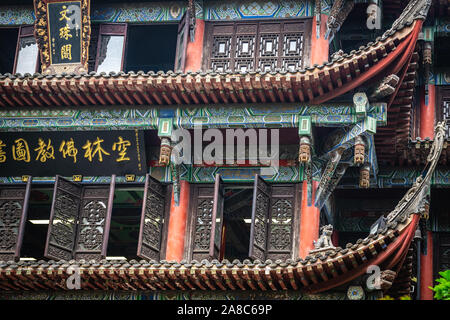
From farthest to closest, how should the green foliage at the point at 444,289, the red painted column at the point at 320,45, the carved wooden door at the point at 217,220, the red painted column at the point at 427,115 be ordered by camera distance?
1. the red painted column at the point at 427,115
2. the red painted column at the point at 320,45
3. the carved wooden door at the point at 217,220
4. the green foliage at the point at 444,289

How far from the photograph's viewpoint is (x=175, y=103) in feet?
65.2

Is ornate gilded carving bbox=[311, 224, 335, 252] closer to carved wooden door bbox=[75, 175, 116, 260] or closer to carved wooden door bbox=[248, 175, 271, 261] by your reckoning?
carved wooden door bbox=[248, 175, 271, 261]

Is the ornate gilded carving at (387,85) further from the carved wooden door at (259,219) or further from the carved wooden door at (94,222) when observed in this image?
the carved wooden door at (94,222)

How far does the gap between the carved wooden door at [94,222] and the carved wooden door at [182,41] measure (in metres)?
3.08

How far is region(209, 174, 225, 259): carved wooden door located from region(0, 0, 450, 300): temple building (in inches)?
1.7

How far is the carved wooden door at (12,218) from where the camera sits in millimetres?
19516

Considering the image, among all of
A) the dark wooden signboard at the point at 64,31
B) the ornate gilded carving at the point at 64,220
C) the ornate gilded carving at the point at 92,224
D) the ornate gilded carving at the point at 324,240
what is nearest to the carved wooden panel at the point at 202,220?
the ornate gilded carving at the point at 92,224

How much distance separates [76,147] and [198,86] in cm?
325

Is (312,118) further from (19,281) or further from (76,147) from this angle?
(19,281)

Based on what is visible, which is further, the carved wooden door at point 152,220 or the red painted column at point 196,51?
the red painted column at point 196,51

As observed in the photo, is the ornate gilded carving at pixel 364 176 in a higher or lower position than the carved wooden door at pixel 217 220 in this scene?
higher

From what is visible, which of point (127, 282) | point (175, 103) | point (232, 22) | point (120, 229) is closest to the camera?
point (127, 282)

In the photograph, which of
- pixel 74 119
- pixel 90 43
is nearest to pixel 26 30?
pixel 90 43

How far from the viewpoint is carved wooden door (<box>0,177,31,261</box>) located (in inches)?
768
